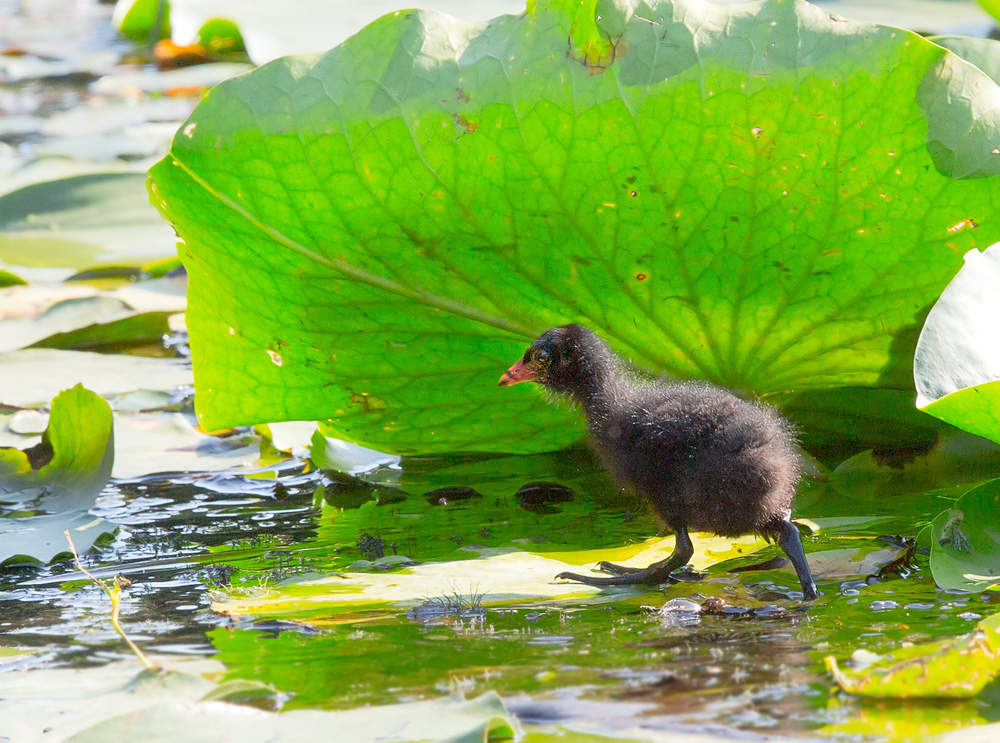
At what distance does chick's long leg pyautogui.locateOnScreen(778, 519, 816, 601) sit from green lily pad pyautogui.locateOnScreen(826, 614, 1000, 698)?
53cm

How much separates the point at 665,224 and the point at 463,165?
0.46 m

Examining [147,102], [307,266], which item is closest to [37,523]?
[307,266]

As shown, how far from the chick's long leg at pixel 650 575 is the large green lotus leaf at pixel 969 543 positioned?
50 cm

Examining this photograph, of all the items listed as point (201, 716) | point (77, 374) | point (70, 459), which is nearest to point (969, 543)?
point (201, 716)

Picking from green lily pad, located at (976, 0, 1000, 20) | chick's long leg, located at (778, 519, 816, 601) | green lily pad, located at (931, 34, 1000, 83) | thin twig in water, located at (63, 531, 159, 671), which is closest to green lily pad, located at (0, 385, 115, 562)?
thin twig in water, located at (63, 531, 159, 671)

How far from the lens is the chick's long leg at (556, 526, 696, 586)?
90.5 inches

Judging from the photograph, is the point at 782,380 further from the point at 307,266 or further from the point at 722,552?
the point at 307,266

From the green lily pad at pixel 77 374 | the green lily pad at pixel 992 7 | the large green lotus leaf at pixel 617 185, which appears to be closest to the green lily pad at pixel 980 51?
the green lily pad at pixel 992 7

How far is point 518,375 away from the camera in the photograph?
2701 millimetres

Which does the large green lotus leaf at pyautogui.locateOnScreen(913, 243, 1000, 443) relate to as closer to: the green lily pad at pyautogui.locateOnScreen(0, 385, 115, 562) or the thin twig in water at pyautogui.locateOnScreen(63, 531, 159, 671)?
the thin twig in water at pyautogui.locateOnScreen(63, 531, 159, 671)

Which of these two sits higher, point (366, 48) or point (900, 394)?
point (366, 48)

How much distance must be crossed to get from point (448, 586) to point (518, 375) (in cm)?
62

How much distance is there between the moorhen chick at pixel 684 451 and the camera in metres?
2.37

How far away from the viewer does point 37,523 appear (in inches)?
109
